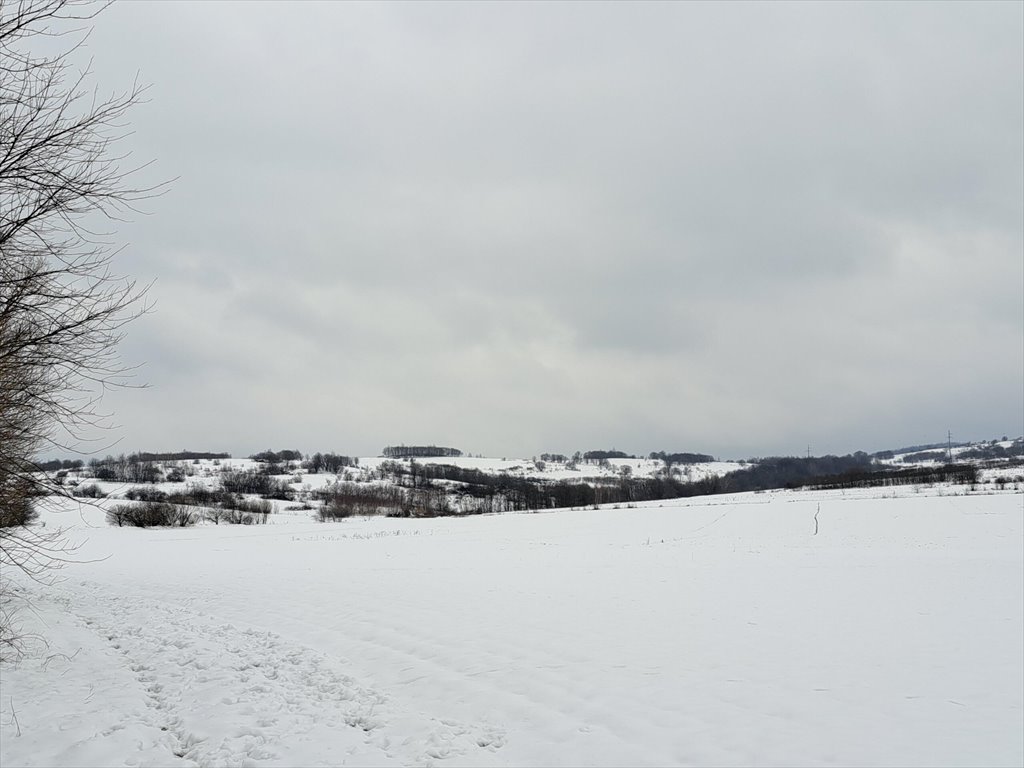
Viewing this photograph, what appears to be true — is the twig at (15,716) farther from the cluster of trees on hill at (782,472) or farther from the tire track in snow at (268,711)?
the cluster of trees on hill at (782,472)

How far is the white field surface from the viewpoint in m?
6.59

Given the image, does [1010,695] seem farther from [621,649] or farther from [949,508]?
[949,508]

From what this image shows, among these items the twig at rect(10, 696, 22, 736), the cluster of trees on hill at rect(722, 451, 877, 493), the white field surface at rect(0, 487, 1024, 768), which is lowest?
the cluster of trees on hill at rect(722, 451, 877, 493)

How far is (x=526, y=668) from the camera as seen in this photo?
9.60 metres

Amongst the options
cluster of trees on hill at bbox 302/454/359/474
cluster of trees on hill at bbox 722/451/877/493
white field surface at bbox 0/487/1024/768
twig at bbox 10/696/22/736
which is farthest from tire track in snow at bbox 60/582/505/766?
cluster of trees on hill at bbox 302/454/359/474

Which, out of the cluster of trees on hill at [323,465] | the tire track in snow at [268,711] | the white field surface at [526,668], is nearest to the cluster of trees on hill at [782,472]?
the cluster of trees on hill at [323,465]

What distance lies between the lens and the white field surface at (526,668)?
6.59m

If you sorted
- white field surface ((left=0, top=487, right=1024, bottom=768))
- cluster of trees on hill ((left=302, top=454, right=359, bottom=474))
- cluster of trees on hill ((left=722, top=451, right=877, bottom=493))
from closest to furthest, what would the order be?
1. white field surface ((left=0, top=487, right=1024, bottom=768))
2. cluster of trees on hill ((left=722, top=451, right=877, bottom=493))
3. cluster of trees on hill ((left=302, top=454, right=359, bottom=474))

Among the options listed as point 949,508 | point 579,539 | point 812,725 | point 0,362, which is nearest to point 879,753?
point 812,725

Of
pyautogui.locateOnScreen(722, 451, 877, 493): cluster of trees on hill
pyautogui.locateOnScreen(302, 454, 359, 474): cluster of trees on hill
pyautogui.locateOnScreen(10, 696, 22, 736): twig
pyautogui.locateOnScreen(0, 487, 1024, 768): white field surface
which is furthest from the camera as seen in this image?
pyautogui.locateOnScreen(302, 454, 359, 474): cluster of trees on hill

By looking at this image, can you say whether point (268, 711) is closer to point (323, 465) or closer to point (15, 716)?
point (15, 716)

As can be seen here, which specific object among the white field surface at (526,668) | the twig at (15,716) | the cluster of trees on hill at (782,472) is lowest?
the cluster of trees on hill at (782,472)

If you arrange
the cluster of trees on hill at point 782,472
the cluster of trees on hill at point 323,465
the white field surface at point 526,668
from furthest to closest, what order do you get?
the cluster of trees on hill at point 323,465, the cluster of trees on hill at point 782,472, the white field surface at point 526,668

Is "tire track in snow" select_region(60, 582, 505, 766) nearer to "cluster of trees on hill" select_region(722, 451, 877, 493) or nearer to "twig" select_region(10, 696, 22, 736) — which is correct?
"twig" select_region(10, 696, 22, 736)
